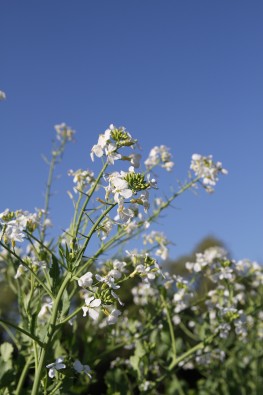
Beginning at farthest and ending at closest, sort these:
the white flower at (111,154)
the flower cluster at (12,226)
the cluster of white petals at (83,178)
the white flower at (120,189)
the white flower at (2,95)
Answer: the cluster of white petals at (83,178) < the white flower at (2,95) < the flower cluster at (12,226) < the white flower at (111,154) < the white flower at (120,189)

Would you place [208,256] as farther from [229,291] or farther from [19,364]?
[19,364]

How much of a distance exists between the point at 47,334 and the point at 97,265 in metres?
1.70

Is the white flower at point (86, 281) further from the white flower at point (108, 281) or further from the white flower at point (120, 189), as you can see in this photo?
the white flower at point (120, 189)

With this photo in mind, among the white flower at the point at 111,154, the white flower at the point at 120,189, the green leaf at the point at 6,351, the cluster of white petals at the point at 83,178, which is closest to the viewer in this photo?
the white flower at the point at 120,189

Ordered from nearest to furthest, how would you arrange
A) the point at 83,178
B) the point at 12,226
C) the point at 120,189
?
the point at 120,189, the point at 12,226, the point at 83,178

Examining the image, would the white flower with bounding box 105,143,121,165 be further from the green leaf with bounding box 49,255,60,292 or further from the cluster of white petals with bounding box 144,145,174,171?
the cluster of white petals with bounding box 144,145,174,171

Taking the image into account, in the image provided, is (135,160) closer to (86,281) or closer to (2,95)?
(86,281)

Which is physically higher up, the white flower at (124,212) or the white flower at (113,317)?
the white flower at (124,212)

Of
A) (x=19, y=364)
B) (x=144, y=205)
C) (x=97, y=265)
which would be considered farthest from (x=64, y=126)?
(x=144, y=205)

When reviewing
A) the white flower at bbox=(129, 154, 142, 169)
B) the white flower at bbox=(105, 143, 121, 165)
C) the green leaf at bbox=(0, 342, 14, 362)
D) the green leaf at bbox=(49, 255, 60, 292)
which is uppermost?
the white flower at bbox=(105, 143, 121, 165)

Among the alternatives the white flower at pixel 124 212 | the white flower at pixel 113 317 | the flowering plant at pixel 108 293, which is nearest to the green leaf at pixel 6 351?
the flowering plant at pixel 108 293

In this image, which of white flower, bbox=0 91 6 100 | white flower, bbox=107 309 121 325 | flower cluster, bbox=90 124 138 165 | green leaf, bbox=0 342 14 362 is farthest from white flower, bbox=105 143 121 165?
green leaf, bbox=0 342 14 362

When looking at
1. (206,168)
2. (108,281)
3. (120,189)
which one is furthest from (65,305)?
(206,168)

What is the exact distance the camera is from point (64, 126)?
461 centimetres
